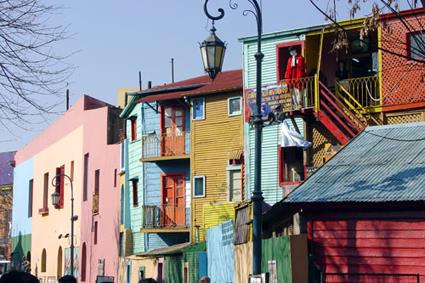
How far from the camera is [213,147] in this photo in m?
41.0

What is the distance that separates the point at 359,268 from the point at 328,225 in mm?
1063

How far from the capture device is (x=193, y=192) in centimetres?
4194

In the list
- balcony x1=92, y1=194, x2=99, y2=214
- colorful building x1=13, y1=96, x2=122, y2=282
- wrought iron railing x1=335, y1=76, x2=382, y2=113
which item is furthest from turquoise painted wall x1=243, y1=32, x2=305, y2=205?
balcony x1=92, y1=194, x2=99, y2=214

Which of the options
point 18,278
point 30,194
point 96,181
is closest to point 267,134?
point 96,181

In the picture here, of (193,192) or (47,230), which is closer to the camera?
(193,192)

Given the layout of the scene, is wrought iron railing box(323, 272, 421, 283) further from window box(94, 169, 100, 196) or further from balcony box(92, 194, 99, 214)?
window box(94, 169, 100, 196)

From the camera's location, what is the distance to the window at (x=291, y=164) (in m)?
32.3

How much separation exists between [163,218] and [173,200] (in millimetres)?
933

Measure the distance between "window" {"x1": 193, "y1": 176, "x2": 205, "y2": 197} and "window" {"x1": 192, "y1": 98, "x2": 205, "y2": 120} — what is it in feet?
8.22

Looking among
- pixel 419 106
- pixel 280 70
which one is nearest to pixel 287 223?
pixel 419 106

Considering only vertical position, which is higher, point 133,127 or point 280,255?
point 133,127

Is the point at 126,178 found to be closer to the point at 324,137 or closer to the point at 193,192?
the point at 193,192

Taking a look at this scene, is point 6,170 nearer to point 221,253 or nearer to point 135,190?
point 135,190

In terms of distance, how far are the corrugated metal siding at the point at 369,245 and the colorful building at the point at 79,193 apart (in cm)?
2589
